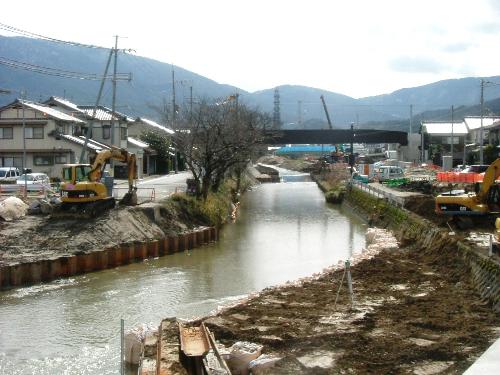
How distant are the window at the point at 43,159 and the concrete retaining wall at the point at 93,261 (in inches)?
788

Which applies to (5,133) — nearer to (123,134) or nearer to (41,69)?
(41,69)

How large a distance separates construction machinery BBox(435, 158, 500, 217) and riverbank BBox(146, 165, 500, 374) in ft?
7.36

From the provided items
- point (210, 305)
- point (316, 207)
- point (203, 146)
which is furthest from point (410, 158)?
point (210, 305)

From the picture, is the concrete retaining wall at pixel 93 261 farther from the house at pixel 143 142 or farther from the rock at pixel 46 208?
the house at pixel 143 142

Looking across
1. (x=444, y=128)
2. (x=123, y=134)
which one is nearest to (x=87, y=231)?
(x=123, y=134)

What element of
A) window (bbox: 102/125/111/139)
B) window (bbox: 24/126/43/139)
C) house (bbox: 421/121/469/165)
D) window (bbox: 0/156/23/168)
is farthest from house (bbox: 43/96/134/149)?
house (bbox: 421/121/469/165)

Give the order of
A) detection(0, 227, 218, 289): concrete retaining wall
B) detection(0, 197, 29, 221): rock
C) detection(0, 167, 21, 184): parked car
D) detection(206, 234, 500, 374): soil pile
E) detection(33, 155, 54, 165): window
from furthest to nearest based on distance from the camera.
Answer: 1. detection(33, 155, 54, 165): window
2. detection(0, 167, 21, 184): parked car
3. detection(0, 197, 29, 221): rock
4. detection(0, 227, 218, 289): concrete retaining wall
5. detection(206, 234, 500, 374): soil pile

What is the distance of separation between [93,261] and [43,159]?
23.6 m

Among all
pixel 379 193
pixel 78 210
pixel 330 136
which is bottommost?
pixel 379 193

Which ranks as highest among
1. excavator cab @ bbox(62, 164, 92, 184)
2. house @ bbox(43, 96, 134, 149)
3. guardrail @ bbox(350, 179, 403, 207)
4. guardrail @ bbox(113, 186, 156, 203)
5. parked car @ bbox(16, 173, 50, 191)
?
house @ bbox(43, 96, 134, 149)

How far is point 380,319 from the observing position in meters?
12.3

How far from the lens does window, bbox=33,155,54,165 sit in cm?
4156

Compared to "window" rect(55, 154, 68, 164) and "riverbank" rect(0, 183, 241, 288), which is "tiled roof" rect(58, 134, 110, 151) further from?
"riverbank" rect(0, 183, 241, 288)

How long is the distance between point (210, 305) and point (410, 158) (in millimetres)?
62846
